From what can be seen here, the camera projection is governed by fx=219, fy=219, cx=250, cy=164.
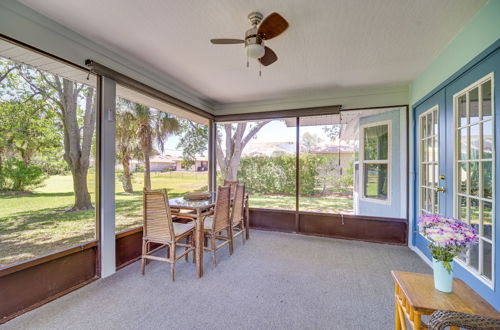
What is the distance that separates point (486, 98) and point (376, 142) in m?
2.13

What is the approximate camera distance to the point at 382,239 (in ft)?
11.8

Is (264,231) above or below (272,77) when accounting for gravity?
below

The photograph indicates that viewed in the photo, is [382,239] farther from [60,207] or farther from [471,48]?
[60,207]

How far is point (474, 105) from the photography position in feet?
6.45

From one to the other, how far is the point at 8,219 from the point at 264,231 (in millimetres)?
3390

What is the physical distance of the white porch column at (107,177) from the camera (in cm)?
238

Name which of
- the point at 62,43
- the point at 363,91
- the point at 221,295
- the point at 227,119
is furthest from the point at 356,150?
the point at 62,43

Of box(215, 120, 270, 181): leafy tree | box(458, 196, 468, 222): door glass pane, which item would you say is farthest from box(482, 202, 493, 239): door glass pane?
box(215, 120, 270, 181): leafy tree

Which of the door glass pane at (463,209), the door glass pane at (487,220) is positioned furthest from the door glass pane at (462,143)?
the door glass pane at (487,220)

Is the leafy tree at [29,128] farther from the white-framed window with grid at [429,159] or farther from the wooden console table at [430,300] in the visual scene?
the white-framed window with grid at [429,159]

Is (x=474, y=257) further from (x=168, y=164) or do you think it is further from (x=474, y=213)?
(x=168, y=164)

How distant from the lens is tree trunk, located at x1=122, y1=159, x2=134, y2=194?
2.82m

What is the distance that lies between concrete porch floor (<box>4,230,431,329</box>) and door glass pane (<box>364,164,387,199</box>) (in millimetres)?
1133

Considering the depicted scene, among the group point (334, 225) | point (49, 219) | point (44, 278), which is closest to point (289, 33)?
point (49, 219)
